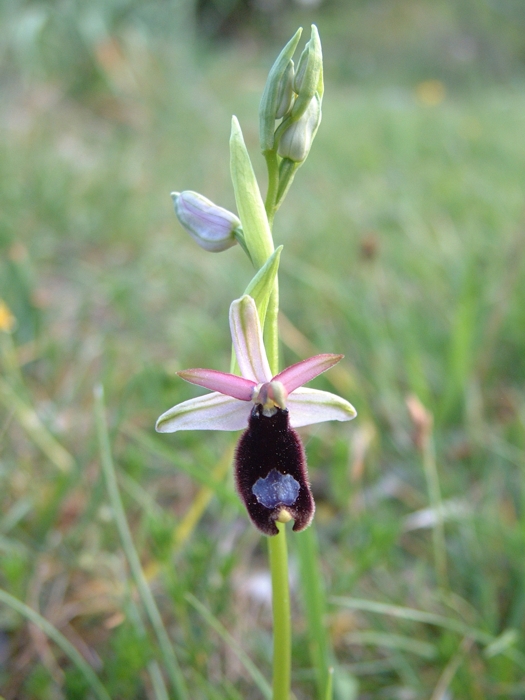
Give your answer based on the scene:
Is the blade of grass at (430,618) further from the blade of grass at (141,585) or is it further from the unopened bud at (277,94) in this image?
the unopened bud at (277,94)

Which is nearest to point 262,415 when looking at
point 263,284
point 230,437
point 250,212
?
point 263,284

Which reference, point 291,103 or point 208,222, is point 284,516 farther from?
point 291,103

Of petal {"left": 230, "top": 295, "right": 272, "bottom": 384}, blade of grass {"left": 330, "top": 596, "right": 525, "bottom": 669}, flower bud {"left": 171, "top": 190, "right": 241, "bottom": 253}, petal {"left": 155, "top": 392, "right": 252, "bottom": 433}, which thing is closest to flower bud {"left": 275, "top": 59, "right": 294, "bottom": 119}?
flower bud {"left": 171, "top": 190, "right": 241, "bottom": 253}

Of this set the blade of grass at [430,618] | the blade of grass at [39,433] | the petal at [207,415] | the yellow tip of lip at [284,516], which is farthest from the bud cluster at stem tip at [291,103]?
the blade of grass at [39,433]

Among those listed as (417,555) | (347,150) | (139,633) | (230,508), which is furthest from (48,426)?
(347,150)

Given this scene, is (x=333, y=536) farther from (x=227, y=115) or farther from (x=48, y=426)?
(x=227, y=115)

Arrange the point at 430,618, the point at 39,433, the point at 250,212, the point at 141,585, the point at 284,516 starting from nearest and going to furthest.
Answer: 1. the point at 284,516
2. the point at 250,212
3. the point at 141,585
4. the point at 430,618
5. the point at 39,433

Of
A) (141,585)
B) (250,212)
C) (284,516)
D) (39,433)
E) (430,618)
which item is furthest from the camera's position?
(39,433)

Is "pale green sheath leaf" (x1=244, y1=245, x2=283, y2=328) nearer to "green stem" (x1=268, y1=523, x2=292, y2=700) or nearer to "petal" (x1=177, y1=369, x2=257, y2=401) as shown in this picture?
"petal" (x1=177, y1=369, x2=257, y2=401)
